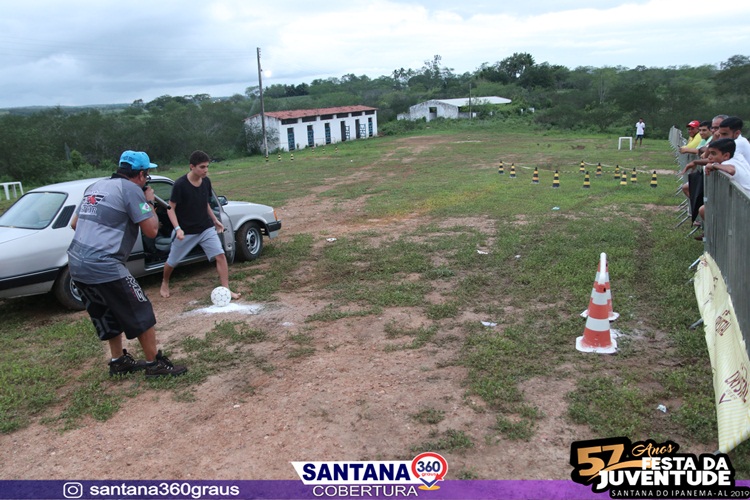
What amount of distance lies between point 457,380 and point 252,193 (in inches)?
589

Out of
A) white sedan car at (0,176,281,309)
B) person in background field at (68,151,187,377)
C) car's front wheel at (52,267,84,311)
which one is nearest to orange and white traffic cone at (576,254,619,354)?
person in background field at (68,151,187,377)

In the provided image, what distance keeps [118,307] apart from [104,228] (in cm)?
64

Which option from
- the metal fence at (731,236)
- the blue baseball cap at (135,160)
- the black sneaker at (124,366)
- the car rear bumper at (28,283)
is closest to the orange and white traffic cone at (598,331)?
the metal fence at (731,236)

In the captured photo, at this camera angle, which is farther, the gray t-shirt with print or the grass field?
the gray t-shirt with print

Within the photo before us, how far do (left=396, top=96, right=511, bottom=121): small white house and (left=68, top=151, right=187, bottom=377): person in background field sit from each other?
63554 mm

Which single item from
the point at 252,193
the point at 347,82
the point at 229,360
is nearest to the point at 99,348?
the point at 229,360

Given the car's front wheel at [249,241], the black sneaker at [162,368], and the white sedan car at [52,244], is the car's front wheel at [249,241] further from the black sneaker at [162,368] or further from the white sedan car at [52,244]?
the black sneaker at [162,368]

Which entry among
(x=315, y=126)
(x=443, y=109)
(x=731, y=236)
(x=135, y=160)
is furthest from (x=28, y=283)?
(x=443, y=109)

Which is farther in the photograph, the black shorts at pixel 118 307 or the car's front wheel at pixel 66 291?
the car's front wheel at pixel 66 291

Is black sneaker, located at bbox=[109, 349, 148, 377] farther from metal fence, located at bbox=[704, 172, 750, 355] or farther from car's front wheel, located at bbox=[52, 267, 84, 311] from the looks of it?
metal fence, located at bbox=[704, 172, 750, 355]

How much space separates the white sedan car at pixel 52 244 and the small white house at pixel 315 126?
45891 mm

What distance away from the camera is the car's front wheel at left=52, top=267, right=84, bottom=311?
249 inches

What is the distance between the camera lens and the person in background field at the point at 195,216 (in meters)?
6.49

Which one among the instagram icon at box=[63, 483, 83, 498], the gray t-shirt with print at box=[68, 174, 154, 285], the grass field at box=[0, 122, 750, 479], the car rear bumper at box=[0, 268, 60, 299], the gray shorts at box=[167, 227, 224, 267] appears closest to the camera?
the instagram icon at box=[63, 483, 83, 498]
